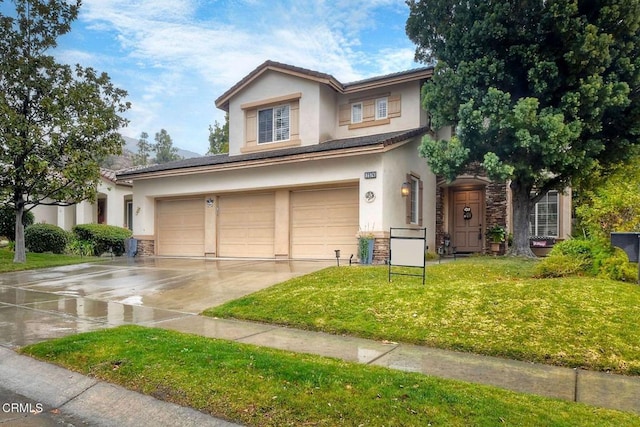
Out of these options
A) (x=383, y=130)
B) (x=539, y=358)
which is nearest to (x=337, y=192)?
(x=383, y=130)

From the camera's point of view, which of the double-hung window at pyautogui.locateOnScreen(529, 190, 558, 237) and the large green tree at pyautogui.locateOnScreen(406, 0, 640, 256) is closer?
the large green tree at pyautogui.locateOnScreen(406, 0, 640, 256)

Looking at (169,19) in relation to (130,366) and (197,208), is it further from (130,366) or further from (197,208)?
(130,366)

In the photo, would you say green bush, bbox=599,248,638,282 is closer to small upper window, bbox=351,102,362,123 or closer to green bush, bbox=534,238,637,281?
green bush, bbox=534,238,637,281

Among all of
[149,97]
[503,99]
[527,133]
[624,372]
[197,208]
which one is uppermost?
[149,97]

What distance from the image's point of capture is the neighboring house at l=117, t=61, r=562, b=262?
42.8 ft

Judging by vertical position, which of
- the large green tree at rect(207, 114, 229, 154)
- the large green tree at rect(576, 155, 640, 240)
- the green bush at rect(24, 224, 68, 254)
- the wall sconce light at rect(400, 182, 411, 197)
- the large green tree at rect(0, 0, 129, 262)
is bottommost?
the green bush at rect(24, 224, 68, 254)

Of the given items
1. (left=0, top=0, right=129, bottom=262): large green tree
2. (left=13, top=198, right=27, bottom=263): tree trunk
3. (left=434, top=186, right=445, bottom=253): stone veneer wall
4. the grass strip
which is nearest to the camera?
the grass strip

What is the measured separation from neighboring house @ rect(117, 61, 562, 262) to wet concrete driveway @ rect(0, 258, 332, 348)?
1.81 metres

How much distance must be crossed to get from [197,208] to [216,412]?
14.1m

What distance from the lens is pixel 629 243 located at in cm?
695

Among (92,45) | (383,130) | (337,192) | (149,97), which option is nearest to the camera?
(337,192)

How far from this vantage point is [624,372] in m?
4.49

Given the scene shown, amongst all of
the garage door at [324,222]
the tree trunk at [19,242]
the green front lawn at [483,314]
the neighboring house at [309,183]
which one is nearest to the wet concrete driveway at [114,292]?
the garage door at [324,222]

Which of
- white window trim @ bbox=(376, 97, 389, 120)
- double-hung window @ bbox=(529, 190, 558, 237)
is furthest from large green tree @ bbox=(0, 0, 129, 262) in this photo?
double-hung window @ bbox=(529, 190, 558, 237)
